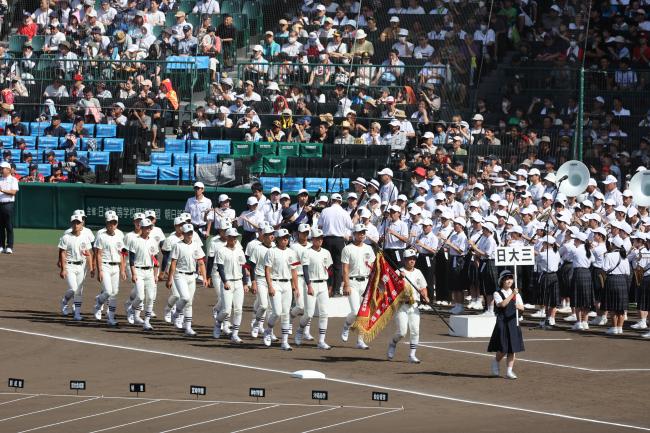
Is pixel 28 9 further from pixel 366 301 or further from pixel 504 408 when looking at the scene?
pixel 504 408

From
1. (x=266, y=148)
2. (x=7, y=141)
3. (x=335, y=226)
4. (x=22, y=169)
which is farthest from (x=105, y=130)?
(x=335, y=226)

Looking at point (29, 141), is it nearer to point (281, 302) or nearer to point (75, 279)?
point (75, 279)

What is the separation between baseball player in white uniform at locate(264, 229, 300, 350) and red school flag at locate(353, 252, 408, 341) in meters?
1.19

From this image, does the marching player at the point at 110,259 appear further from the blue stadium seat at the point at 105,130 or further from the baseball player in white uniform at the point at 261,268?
the blue stadium seat at the point at 105,130

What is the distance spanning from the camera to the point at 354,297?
26266mm

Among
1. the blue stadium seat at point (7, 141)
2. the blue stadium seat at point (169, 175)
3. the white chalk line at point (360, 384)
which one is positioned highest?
the blue stadium seat at point (7, 141)

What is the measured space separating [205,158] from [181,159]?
695 mm

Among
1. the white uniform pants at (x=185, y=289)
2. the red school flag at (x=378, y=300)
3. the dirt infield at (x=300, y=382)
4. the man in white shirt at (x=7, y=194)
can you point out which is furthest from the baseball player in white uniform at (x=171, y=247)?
the man in white shirt at (x=7, y=194)

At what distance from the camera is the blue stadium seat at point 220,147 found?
38594mm

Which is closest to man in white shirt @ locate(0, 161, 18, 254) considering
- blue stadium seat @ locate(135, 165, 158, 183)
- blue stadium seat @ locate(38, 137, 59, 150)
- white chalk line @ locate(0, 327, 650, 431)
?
blue stadium seat @ locate(135, 165, 158, 183)

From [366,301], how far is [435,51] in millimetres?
14466

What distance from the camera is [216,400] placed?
21.7 meters

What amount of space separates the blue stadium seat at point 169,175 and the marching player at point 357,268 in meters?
13.1

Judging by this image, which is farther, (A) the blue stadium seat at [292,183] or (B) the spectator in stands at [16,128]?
(B) the spectator in stands at [16,128]
